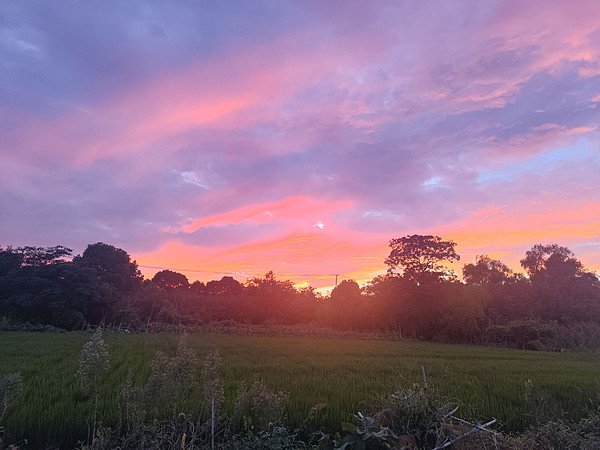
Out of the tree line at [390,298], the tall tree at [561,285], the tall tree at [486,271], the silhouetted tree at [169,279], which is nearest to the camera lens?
the tree line at [390,298]

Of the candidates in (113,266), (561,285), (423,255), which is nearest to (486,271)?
(561,285)

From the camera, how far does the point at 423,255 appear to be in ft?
129

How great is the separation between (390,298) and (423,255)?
6.58 m

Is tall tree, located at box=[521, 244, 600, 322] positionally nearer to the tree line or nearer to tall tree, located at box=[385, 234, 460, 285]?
the tree line

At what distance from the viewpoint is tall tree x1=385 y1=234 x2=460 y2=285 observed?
125ft

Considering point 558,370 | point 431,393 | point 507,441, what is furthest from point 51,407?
point 558,370

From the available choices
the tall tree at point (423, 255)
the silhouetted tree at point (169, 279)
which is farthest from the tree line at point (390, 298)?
the silhouetted tree at point (169, 279)

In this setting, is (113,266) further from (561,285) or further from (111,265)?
(561,285)

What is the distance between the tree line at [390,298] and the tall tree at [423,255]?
115mm

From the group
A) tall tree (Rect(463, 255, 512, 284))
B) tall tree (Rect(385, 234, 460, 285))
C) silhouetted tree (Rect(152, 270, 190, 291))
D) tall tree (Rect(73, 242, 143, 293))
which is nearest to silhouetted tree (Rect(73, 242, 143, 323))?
tall tree (Rect(73, 242, 143, 293))

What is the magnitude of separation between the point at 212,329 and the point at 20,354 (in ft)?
91.8

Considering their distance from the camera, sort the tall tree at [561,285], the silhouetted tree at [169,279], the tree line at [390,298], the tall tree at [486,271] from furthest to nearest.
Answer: the silhouetted tree at [169,279] → the tall tree at [486,271] → the tall tree at [561,285] → the tree line at [390,298]

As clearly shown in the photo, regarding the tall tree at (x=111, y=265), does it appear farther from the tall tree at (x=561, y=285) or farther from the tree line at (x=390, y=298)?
the tall tree at (x=561, y=285)

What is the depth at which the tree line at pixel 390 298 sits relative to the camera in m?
35.8
